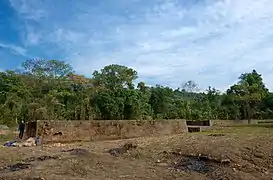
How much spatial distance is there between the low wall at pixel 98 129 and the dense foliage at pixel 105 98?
15.1 m

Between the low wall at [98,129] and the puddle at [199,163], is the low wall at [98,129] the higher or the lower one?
the higher one

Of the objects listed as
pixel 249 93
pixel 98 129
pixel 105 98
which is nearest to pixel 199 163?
pixel 98 129

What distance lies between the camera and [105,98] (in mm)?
33969

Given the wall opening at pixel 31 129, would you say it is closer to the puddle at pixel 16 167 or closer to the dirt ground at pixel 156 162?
the dirt ground at pixel 156 162

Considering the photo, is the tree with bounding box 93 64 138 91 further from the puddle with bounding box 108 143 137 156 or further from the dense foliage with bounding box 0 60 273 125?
the puddle with bounding box 108 143 137 156

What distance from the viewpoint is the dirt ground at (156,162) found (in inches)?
289

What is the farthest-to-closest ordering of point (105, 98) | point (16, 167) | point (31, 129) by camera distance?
point (105, 98) < point (31, 129) < point (16, 167)

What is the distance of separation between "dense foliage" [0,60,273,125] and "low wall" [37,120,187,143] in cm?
1506

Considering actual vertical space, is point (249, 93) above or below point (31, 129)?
above

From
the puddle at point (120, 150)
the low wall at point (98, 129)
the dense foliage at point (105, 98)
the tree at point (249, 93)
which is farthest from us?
the tree at point (249, 93)

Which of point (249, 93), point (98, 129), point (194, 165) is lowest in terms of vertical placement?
point (194, 165)

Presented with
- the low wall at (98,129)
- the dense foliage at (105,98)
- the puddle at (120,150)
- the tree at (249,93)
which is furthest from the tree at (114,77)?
the puddle at (120,150)

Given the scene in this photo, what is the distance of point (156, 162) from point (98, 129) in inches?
246

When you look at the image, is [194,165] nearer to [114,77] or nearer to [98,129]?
[98,129]
